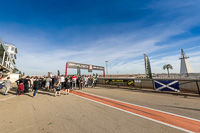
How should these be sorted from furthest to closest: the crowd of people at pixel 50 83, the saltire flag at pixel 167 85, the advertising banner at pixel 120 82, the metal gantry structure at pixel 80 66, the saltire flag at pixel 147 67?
the metal gantry structure at pixel 80 66 < the saltire flag at pixel 147 67 < the advertising banner at pixel 120 82 < the saltire flag at pixel 167 85 < the crowd of people at pixel 50 83

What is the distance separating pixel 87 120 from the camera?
3176 millimetres

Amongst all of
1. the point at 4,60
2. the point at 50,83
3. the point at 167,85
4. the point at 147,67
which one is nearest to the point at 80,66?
the point at 50,83

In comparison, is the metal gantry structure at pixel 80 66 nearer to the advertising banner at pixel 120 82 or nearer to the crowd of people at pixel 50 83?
the crowd of people at pixel 50 83

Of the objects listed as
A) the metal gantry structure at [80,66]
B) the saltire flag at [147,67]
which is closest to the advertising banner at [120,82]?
the saltire flag at [147,67]

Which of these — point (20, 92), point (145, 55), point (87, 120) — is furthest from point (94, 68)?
point (87, 120)

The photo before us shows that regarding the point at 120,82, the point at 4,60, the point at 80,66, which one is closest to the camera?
the point at 120,82

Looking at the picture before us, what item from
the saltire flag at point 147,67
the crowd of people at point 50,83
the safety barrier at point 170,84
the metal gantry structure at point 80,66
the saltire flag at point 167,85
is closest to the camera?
the crowd of people at point 50,83

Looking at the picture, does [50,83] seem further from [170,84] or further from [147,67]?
[147,67]

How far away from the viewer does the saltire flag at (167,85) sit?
26.4 ft

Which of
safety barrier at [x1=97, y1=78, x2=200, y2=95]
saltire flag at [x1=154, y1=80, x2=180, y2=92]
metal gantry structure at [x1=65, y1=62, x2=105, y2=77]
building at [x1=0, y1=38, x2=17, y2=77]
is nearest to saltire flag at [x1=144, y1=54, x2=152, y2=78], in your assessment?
safety barrier at [x1=97, y1=78, x2=200, y2=95]

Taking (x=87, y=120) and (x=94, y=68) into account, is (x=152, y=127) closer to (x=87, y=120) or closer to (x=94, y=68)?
(x=87, y=120)

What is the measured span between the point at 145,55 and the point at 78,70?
17.9 m

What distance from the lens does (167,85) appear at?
8453mm

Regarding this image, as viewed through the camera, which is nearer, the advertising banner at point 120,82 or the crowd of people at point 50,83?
the crowd of people at point 50,83
